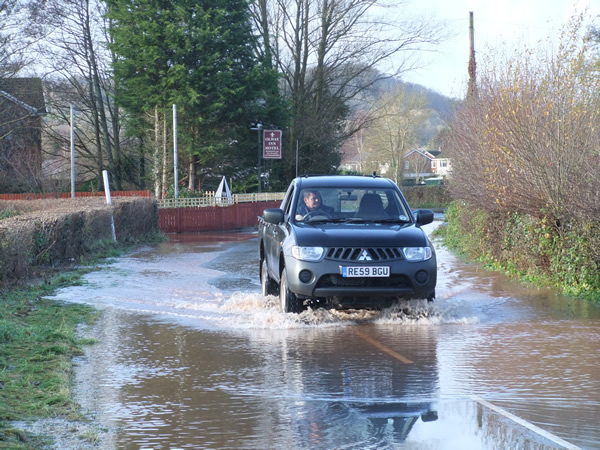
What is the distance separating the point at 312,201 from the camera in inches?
458

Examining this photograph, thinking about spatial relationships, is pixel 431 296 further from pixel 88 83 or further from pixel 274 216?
pixel 88 83

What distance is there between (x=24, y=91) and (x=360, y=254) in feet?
117

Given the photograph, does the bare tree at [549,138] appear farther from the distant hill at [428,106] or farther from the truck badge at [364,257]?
the distant hill at [428,106]

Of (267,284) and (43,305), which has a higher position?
(267,284)

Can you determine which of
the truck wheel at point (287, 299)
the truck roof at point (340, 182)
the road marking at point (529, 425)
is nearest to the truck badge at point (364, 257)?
the truck wheel at point (287, 299)

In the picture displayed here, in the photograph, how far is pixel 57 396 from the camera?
6.64m

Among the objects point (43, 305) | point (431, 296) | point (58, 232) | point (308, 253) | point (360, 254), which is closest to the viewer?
point (360, 254)

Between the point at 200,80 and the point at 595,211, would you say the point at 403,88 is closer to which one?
the point at 200,80

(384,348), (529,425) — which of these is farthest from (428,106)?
(529,425)

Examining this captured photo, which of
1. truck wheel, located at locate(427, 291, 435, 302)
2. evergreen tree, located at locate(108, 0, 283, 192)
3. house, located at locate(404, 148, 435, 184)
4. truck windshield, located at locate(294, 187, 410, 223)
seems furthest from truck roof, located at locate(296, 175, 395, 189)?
house, located at locate(404, 148, 435, 184)

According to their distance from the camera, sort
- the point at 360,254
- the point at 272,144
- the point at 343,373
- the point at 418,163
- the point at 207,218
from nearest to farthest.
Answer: the point at 343,373
the point at 360,254
the point at 207,218
the point at 272,144
the point at 418,163

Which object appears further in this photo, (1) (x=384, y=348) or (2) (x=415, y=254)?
(2) (x=415, y=254)

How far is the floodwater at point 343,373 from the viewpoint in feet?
18.9

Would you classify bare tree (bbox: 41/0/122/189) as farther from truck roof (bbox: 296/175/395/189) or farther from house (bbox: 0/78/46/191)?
truck roof (bbox: 296/175/395/189)
